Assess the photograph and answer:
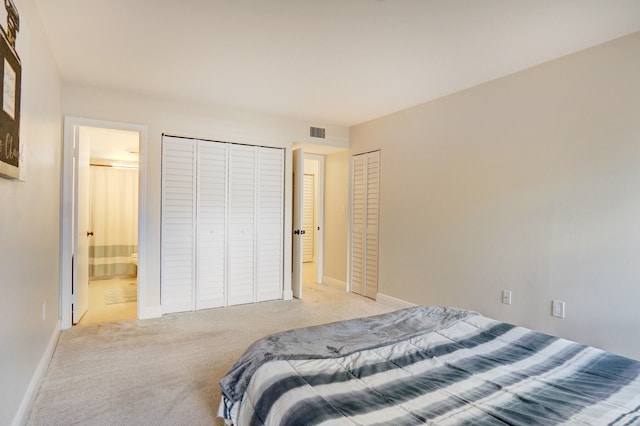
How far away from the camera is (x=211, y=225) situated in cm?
409

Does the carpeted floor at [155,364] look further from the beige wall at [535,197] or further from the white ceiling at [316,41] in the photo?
the white ceiling at [316,41]

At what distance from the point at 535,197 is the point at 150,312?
3950 millimetres

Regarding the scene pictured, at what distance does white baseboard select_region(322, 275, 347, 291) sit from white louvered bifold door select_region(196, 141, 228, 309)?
5.90 ft

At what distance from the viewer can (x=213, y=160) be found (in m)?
4.09

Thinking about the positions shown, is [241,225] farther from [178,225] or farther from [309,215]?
[309,215]

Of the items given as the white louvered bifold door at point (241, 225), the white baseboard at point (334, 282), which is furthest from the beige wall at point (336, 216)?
the white louvered bifold door at point (241, 225)

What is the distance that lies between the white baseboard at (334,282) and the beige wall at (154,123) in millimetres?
2362

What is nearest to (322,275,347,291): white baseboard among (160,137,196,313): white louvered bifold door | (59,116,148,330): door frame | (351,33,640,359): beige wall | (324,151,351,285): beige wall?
(324,151,351,285): beige wall

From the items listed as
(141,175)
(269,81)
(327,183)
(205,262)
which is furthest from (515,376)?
(327,183)

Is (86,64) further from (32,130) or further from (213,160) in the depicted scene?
(213,160)

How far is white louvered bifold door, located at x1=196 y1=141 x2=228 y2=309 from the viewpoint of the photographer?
402 cm

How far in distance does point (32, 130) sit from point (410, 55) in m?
2.63

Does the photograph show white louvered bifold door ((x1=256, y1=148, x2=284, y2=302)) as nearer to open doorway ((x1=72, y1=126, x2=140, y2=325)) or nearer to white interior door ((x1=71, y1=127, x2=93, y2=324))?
white interior door ((x1=71, y1=127, x2=93, y2=324))

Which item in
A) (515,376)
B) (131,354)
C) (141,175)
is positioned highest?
(141,175)
